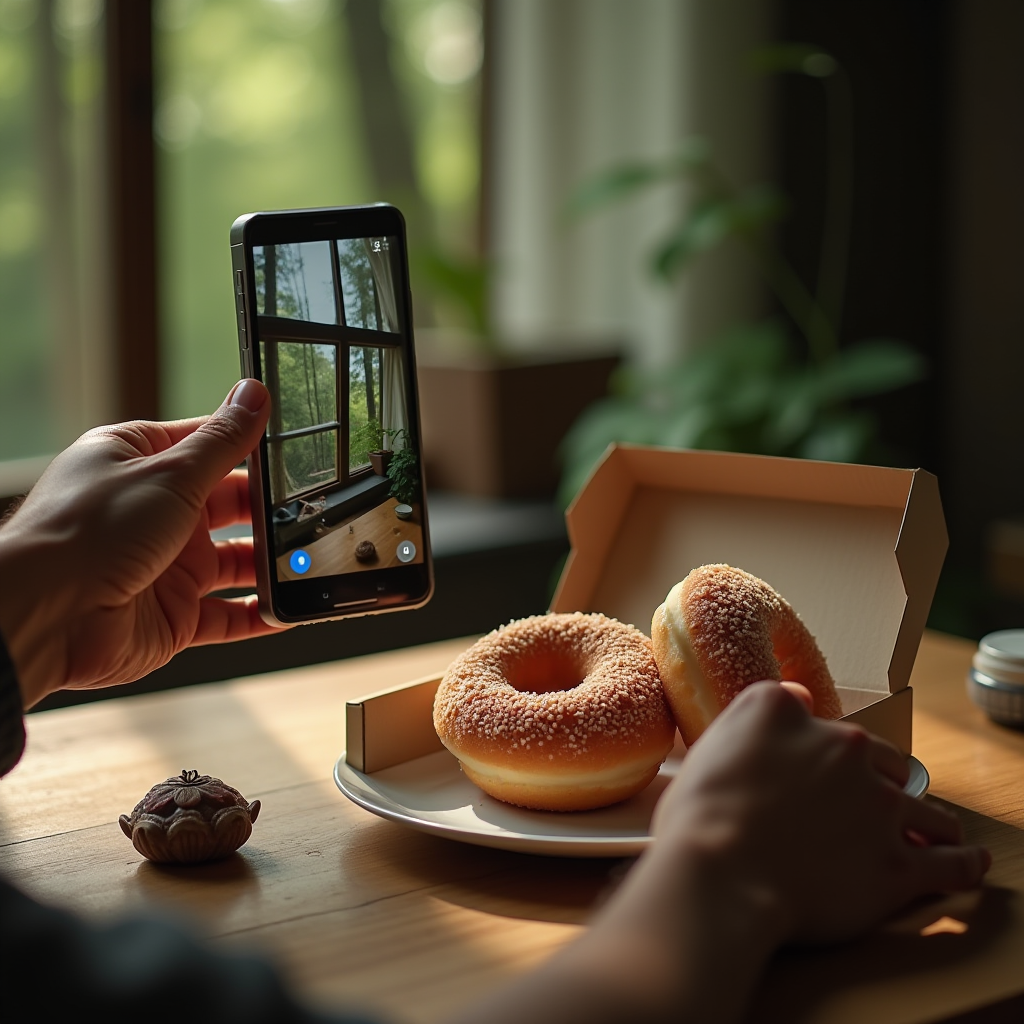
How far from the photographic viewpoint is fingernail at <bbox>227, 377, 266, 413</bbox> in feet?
2.71

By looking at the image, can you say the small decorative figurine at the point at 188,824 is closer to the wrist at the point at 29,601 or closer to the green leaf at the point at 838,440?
the wrist at the point at 29,601

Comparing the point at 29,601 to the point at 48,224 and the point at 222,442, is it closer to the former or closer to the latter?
the point at 222,442

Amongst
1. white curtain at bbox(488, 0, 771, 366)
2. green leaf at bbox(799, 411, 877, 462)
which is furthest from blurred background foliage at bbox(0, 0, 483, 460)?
green leaf at bbox(799, 411, 877, 462)

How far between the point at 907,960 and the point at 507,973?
7.9 inches

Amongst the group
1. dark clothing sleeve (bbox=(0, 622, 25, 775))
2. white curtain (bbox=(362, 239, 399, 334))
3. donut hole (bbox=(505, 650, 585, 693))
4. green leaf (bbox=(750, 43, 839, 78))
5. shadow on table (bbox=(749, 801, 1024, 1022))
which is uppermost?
green leaf (bbox=(750, 43, 839, 78))

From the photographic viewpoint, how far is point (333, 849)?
0.78 meters

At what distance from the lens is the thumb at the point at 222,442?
0.82 meters

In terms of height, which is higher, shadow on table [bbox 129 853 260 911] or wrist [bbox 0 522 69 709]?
wrist [bbox 0 522 69 709]

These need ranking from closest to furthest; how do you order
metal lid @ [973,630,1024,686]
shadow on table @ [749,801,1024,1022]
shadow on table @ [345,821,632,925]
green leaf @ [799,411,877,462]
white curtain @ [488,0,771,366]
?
shadow on table @ [749,801,1024,1022], shadow on table @ [345,821,632,925], metal lid @ [973,630,1024,686], green leaf @ [799,411,877,462], white curtain @ [488,0,771,366]

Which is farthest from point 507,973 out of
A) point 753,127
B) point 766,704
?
point 753,127

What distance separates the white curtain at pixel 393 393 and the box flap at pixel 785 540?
180mm

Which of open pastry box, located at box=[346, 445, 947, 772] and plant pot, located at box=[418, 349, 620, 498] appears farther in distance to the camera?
plant pot, located at box=[418, 349, 620, 498]

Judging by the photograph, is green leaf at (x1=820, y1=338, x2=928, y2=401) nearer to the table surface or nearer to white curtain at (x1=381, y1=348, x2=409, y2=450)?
the table surface

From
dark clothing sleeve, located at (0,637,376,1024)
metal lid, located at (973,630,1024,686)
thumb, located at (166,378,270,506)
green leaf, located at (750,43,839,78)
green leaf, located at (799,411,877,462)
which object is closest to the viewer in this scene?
dark clothing sleeve, located at (0,637,376,1024)
